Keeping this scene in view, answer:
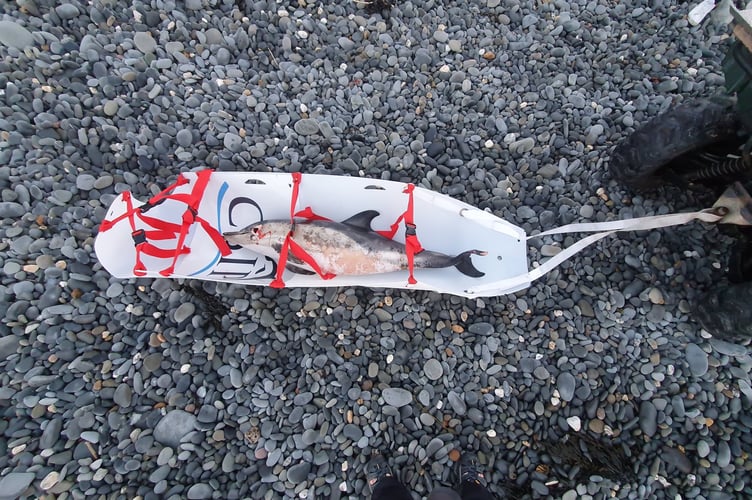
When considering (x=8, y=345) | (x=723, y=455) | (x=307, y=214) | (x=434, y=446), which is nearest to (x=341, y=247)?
(x=307, y=214)

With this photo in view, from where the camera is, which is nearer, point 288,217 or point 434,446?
point 434,446

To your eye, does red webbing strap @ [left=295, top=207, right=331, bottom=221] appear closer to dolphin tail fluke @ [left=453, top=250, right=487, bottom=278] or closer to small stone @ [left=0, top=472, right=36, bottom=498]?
dolphin tail fluke @ [left=453, top=250, right=487, bottom=278]

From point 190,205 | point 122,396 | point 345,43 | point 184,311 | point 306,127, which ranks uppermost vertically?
point 345,43

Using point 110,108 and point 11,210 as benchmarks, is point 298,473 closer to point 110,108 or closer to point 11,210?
point 11,210

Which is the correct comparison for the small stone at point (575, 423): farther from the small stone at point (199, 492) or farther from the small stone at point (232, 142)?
the small stone at point (232, 142)

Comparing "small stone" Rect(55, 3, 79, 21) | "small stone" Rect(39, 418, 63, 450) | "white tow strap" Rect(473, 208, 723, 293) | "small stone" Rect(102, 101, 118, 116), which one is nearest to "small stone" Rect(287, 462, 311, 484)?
"small stone" Rect(39, 418, 63, 450)

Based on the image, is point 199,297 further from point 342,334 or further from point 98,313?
point 342,334

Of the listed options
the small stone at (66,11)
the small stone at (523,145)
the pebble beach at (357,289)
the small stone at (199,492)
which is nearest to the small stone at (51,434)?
the pebble beach at (357,289)
